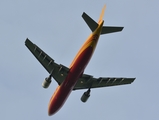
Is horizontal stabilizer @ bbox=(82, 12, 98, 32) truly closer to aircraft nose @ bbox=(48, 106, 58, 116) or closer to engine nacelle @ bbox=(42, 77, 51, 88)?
engine nacelle @ bbox=(42, 77, 51, 88)

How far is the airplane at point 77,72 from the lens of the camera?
60.4 meters

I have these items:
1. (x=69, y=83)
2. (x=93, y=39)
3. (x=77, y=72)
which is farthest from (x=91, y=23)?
(x=69, y=83)

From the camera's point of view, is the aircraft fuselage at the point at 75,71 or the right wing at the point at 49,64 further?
the right wing at the point at 49,64

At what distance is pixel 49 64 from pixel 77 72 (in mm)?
5346

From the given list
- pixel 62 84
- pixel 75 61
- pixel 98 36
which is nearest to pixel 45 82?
pixel 62 84

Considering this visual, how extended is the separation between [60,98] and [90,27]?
12437 millimetres

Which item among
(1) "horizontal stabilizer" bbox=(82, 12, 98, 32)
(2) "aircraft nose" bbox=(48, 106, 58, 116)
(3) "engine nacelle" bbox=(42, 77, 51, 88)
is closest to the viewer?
(1) "horizontal stabilizer" bbox=(82, 12, 98, 32)

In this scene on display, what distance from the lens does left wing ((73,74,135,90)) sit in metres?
68.8

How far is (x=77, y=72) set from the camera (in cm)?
6241

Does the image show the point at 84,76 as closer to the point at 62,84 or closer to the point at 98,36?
the point at 62,84

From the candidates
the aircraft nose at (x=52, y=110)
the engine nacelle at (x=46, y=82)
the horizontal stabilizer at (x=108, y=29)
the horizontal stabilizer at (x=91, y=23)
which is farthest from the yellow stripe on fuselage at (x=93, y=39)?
the aircraft nose at (x=52, y=110)

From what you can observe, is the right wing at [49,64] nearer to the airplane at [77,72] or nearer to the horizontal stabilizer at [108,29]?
the airplane at [77,72]

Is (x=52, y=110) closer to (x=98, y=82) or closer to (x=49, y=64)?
(x=49, y=64)

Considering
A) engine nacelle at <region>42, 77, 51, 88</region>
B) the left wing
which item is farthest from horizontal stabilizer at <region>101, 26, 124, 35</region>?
engine nacelle at <region>42, 77, 51, 88</region>
